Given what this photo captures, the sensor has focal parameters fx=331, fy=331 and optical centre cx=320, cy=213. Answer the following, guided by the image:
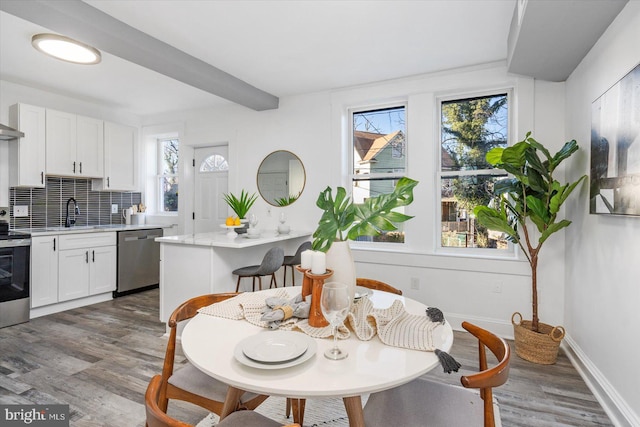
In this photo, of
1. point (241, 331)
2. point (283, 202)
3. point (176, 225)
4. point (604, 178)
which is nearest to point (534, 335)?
point (604, 178)

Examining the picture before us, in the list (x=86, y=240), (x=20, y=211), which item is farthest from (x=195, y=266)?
(x=20, y=211)

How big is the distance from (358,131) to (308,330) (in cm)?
303

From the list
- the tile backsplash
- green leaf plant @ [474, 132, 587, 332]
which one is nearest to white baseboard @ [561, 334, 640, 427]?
green leaf plant @ [474, 132, 587, 332]

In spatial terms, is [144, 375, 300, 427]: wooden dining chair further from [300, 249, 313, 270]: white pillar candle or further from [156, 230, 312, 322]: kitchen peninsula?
[156, 230, 312, 322]: kitchen peninsula

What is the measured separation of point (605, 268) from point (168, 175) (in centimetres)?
537

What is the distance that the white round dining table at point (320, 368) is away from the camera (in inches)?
36.2

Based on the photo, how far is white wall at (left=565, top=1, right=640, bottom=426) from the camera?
179cm

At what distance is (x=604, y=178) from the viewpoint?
2062 mm

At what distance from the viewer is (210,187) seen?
4.83 meters

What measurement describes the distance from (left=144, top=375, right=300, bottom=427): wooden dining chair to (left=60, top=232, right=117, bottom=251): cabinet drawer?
3.58 m

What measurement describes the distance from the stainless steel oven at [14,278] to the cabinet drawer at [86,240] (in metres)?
0.37

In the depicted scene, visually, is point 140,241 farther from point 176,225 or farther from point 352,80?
point 352,80

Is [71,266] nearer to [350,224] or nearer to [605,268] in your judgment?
[350,224]

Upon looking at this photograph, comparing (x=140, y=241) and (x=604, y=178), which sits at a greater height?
(x=604, y=178)
